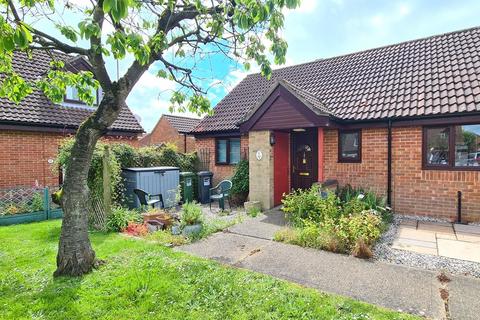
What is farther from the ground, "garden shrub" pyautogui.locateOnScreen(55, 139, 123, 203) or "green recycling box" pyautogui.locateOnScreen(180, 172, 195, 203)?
"garden shrub" pyautogui.locateOnScreen(55, 139, 123, 203)

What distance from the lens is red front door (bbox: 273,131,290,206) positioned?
9.59 meters

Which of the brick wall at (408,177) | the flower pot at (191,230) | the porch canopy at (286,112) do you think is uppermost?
the porch canopy at (286,112)

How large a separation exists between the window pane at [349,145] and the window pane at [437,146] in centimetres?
192

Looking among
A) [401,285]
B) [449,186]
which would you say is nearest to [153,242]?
[401,285]

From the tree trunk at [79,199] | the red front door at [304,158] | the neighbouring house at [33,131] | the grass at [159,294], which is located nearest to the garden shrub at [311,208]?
the red front door at [304,158]

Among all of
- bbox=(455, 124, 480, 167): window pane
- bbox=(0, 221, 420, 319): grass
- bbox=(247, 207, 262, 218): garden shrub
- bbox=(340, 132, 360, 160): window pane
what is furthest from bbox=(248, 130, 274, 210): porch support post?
bbox=(455, 124, 480, 167): window pane

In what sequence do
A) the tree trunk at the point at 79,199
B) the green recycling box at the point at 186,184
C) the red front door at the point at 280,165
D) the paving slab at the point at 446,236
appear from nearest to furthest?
1. the tree trunk at the point at 79,199
2. the paving slab at the point at 446,236
3. the red front door at the point at 280,165
4. the green recycling box at the point at 186,184

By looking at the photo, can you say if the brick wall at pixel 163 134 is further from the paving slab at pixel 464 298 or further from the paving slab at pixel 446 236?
the paving slab at pixel 464 298

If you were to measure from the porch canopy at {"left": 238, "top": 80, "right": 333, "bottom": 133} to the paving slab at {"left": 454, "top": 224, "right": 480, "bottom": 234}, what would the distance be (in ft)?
13.3

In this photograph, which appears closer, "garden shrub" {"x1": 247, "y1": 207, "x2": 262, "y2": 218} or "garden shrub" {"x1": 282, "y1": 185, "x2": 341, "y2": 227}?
"garden shrub" {"x1": 282, "y1": 185, "x2": 341, "y2": 227}

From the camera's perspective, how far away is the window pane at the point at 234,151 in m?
12.3

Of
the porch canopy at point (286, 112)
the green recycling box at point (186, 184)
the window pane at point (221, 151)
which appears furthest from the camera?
the window pane at point (221, 151)

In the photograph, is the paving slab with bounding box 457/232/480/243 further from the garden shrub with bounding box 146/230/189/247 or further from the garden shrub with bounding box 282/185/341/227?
the garden shrub with bounding box 146/230/189/247

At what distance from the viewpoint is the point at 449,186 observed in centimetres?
763
